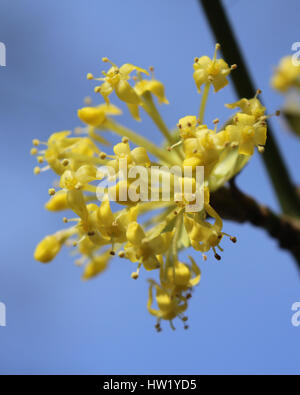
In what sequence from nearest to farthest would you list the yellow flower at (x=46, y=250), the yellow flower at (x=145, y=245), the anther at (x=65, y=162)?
1. the yellow flower at (x=145, y=245)
2. the anther at (x=65, y=162)
3. the yellow flower at (x=46, y=250)

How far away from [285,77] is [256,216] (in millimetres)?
1230

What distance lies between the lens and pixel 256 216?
180 cm

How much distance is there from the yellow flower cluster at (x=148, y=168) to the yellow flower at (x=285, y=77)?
3.54 ft

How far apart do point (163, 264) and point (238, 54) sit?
2.42 feet

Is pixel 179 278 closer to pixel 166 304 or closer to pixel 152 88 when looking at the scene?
pixel 166 304

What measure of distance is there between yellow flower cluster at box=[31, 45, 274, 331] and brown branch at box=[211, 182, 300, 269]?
0.08 meters

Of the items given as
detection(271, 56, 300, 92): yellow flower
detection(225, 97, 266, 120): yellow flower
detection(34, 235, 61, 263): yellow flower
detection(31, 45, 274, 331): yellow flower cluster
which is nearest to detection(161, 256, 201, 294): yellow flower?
detection(31, 45, 274, 331): yellow flower cluster

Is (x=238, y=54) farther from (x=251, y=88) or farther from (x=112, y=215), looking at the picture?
(x=112, y=215)

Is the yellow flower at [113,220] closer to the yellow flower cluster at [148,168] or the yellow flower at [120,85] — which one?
the yellow flower cluster at [148,168]

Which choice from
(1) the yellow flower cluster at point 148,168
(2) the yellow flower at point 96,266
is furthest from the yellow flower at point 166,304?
(2) the yellow flower at point 96,266

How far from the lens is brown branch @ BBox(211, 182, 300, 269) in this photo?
1.67 meters

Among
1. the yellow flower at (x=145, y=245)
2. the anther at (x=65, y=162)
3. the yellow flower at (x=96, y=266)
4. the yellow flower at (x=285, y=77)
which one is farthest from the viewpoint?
the yellow flower at (x=285, y=77)

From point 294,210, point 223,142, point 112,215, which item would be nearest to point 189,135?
point 223,142

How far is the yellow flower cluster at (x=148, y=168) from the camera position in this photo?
1.46 metres
